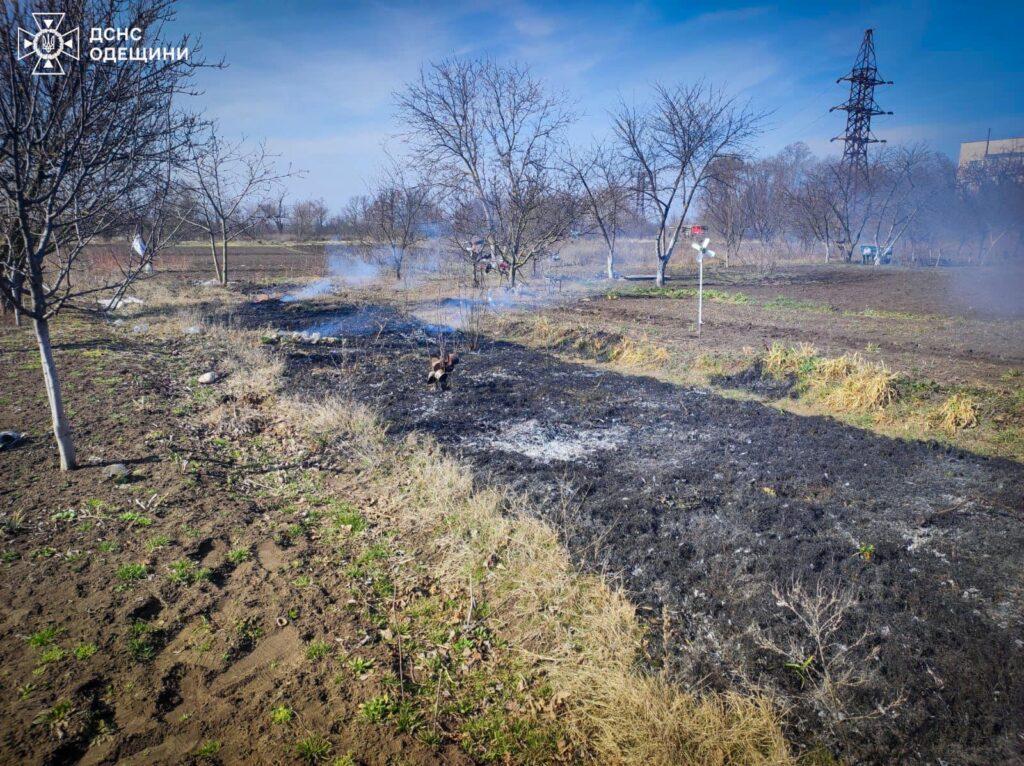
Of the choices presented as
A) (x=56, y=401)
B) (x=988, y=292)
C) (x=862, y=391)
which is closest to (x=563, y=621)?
(x=56, y=401)

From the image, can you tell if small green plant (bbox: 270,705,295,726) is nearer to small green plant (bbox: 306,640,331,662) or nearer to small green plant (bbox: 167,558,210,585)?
small green plant (bbox: 306,640,331,662)

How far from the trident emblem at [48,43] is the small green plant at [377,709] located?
17.1 ft

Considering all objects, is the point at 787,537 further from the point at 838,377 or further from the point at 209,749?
the point at 838,377

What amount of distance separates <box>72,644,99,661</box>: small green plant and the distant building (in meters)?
53.5

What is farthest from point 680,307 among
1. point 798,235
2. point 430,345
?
point 798,235

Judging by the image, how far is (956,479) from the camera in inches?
217

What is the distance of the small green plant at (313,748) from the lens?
8.46ft

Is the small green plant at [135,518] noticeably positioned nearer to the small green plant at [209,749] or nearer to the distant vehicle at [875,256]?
the small green plant at [209,749]

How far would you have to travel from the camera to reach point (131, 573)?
3.74m

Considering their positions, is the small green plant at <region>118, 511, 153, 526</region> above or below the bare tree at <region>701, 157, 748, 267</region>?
below

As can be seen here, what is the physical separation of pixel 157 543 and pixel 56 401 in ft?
6.44

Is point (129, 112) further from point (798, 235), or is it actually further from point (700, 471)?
point (798, 235)

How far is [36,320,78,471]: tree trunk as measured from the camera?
4652 millimetres

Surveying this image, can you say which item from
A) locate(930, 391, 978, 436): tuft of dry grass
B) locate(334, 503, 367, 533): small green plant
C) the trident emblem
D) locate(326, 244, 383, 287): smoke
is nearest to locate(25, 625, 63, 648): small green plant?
locate(334, 503, 367, 533): small green plant
